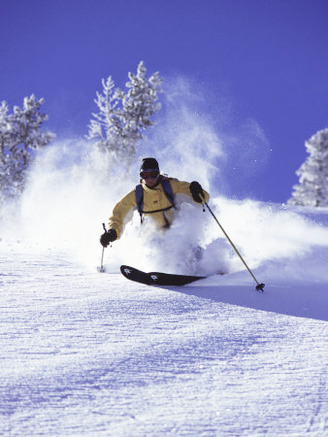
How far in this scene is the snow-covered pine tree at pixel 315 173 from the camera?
32188 mm

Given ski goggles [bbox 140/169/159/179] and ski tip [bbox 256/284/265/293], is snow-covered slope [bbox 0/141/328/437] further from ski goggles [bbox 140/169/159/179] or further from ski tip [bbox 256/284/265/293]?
ski goggles [bbox 140/169/159/179]

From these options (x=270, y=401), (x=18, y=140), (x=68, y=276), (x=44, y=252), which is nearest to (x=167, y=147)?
(x=18, y=140)

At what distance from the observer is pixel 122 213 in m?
5.57

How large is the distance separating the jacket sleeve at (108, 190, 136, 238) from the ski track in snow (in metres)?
1.63

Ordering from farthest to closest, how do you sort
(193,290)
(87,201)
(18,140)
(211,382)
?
1. (18,140)
2. (87,201)
3. (193,290)
4. (211,382)

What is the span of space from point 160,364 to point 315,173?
33.5m

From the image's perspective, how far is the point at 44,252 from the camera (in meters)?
6.69

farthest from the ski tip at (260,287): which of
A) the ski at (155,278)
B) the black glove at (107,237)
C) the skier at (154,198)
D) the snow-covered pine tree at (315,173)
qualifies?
the snow-covered pine tree at (315,173)

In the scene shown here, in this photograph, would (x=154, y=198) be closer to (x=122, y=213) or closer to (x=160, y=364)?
(x=122, y=213)

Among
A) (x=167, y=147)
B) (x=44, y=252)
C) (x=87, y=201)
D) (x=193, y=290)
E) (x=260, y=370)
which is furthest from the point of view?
(x=167, y=147)

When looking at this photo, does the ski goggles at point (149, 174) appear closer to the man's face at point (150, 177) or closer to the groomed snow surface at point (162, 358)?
the man's face at point (150, 177)

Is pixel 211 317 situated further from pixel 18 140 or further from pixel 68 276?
pixel 18 140

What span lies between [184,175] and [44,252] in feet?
39.8

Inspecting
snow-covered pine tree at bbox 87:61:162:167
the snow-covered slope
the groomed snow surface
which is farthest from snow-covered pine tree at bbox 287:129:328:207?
the groomed snow surface
